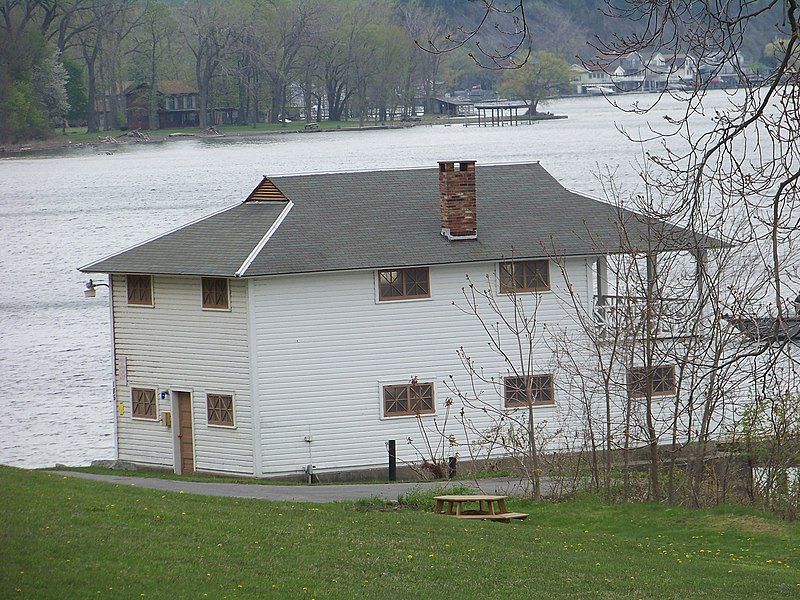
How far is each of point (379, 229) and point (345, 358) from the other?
396 cm

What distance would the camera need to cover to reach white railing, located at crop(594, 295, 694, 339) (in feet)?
65.8

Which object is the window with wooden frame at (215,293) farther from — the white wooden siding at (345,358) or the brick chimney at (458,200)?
the brick chimney at (458,200)

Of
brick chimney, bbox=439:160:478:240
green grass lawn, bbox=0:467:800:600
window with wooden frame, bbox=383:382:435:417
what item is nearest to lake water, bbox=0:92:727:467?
green grass lawn, bbox=0:467:800:600

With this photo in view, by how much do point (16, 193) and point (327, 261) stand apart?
395 feet

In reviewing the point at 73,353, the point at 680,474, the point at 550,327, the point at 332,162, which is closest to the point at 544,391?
the point at 550,327

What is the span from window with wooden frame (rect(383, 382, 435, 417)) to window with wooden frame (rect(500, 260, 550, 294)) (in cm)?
344

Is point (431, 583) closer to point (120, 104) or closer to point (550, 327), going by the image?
point (550, 327)

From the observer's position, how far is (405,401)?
33750mm

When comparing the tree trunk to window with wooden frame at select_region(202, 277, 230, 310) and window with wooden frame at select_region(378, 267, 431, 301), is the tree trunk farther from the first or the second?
window with wooden frame at select_region(378, 267, 431, 301)

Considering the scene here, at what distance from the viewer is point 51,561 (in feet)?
50.7

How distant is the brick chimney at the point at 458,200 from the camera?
3500cm

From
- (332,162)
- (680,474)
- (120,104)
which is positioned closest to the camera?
(680,474)

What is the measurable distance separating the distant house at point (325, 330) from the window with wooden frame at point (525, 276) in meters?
0.04

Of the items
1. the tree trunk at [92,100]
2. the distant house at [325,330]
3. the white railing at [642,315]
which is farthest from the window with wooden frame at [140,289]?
the tree trunk at [92,100]
